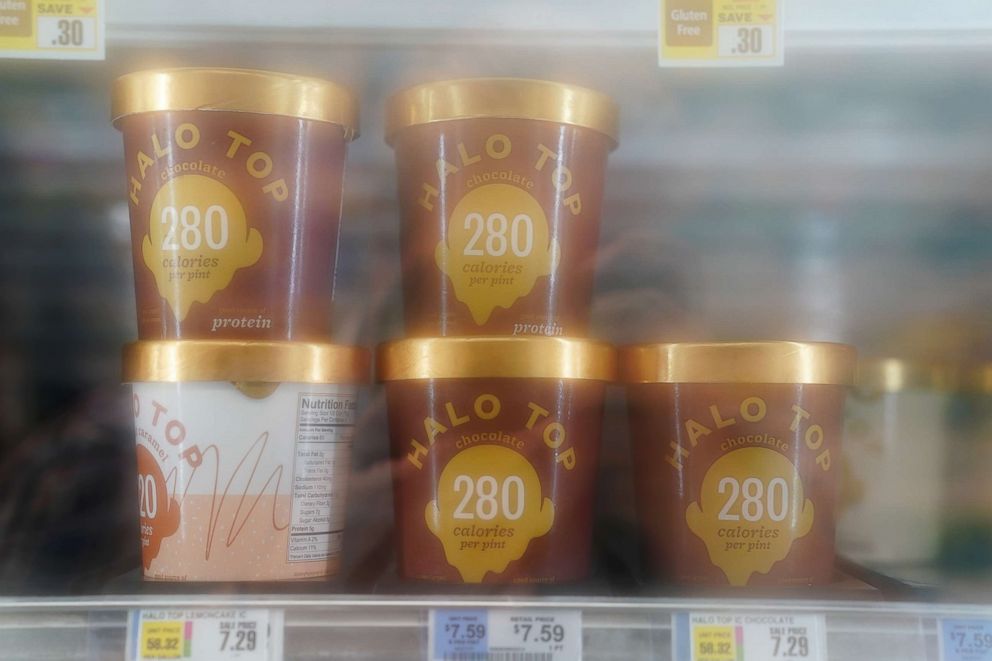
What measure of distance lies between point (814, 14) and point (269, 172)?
539 millimetres

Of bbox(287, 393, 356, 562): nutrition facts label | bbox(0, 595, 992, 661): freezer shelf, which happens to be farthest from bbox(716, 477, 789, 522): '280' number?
bbox(287, 393, 356, 562): nutrition facts label

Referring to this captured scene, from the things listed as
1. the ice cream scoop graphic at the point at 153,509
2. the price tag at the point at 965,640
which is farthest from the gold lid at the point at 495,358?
the price tag at the point at 965,640

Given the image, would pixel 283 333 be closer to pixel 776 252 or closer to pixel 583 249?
pixel 583 249

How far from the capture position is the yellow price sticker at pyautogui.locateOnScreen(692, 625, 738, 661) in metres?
0.73

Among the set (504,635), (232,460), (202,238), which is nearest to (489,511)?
(504,635)

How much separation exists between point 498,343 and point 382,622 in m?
0.27

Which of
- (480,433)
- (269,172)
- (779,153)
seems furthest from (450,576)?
(779,153)

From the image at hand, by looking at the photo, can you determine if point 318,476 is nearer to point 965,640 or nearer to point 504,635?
point 504,635

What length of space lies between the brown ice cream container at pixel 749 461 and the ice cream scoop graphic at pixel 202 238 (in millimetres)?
419

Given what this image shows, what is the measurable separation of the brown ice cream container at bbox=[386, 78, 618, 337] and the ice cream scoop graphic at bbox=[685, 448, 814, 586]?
21 centimetres

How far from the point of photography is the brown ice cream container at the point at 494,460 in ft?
2.75

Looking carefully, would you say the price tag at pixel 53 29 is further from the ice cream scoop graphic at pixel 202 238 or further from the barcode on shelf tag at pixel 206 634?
the barcode on shelf tag at pixel 206 634

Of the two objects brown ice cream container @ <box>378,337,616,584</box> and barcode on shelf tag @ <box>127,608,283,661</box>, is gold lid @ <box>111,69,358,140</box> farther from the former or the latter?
barcode on shelf tag @ <box>127,608,283,661</box>

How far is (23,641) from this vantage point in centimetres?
74
